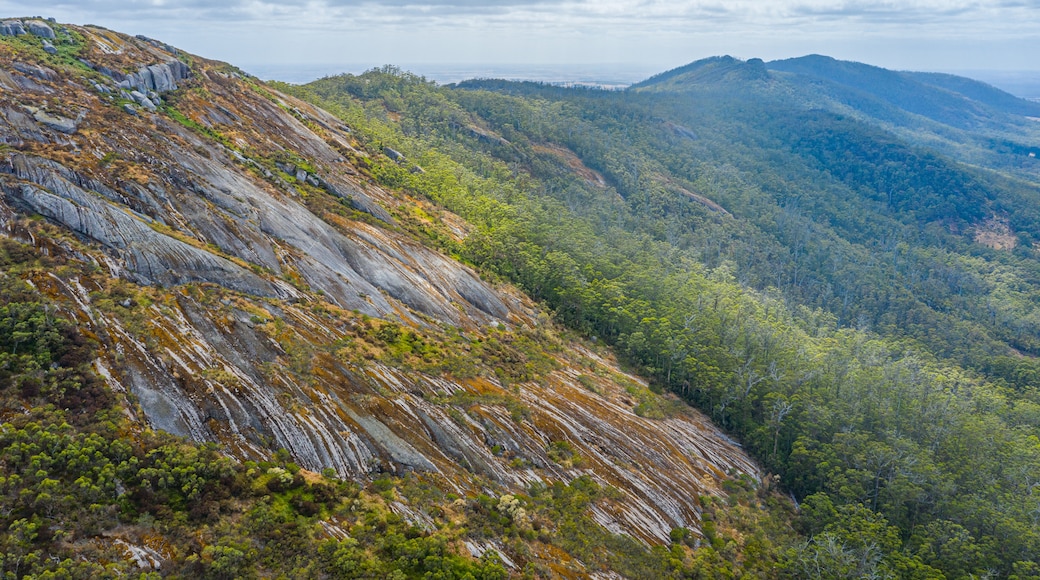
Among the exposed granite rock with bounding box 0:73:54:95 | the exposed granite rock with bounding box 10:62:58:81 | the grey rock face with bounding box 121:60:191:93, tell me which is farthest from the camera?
the grey rock face with bounding box 121:60:191:93

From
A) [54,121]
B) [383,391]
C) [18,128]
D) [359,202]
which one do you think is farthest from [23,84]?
[383,391]

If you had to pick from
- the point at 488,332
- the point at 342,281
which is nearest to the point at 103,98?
the point at 342,281

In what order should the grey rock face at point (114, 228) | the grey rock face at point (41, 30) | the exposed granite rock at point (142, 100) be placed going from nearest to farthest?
the grey rock face at point (114, 228) → the exposed granite rock at point (142, 100) → the grey rock face at point (41, 30)

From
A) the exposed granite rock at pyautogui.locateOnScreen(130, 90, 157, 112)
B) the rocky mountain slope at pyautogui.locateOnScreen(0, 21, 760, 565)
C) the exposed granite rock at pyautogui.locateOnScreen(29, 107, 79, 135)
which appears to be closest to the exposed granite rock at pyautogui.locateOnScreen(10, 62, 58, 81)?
the rocky mountain slope at pyautogui.locateOnScreen(0, 21, 760, 565)

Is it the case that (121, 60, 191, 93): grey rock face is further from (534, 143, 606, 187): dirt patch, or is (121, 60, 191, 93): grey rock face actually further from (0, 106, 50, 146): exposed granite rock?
(534, 143, 606, 187): dirt patch

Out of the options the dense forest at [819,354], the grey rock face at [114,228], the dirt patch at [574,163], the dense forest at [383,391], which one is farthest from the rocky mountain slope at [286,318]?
the dirt patch at [574,163]

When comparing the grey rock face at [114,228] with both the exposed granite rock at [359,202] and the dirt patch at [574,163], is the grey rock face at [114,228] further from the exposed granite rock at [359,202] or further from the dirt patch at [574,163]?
the dirt patch at [574,163]

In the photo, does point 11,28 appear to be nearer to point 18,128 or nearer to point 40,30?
point 40,30
